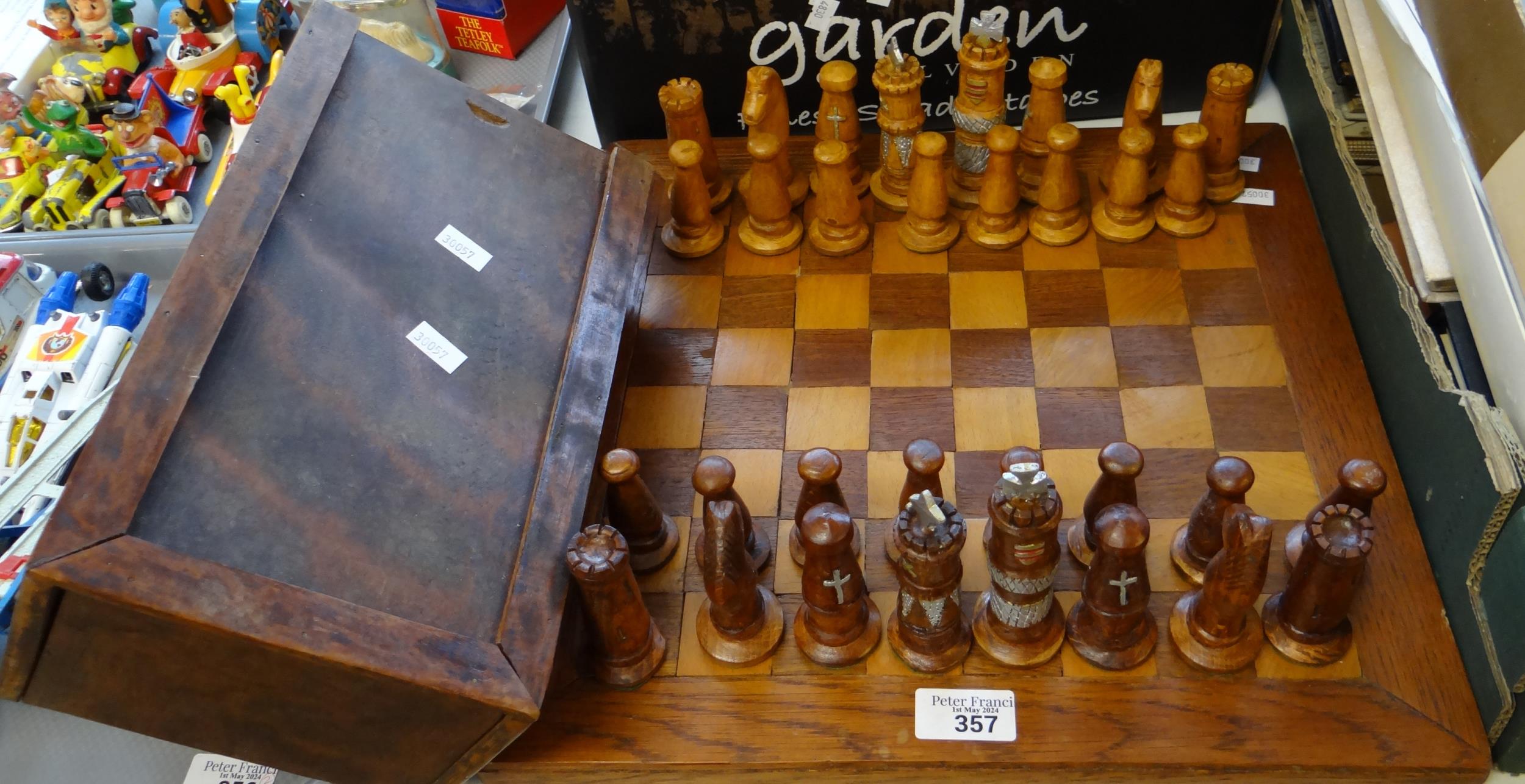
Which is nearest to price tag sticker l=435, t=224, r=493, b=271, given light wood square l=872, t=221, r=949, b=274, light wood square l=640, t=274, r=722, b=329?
light wood square l=640, t=274, r=722, b=329

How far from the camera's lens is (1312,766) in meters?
1.06

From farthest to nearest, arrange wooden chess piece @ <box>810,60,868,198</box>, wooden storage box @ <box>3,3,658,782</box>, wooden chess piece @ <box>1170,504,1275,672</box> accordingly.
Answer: wooden chess piece @ <box>810,60,868,198</box>
wooden chess piece @ <box>1170,504,1275,672</box>
wooden storage box @ <box>3,3,658,782</box>

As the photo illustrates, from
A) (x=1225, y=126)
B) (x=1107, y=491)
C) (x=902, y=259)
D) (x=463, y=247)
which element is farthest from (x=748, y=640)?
(x=1225, y=126)

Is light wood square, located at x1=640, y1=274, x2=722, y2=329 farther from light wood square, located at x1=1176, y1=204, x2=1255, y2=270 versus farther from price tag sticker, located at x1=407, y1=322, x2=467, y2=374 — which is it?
light wood square, located at x1=1176, y1=204, x2=1255, y2=270

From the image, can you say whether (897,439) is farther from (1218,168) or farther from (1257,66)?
(1257,66)

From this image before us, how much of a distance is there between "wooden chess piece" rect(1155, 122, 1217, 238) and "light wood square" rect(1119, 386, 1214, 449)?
0.96 ft

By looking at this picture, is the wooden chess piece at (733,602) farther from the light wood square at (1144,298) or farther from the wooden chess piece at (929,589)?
the light wood square at (1144,298)

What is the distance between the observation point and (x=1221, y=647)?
1.12 meters

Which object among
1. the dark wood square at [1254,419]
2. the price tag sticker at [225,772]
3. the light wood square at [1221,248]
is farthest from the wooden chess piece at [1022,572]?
the price tag sticker at [225,772]

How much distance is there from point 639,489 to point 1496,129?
2.95 feet

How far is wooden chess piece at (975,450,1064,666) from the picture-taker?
98cm

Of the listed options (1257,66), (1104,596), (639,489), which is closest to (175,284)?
(639,489)

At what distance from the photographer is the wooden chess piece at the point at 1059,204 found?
1.48m

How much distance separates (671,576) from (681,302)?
17.7 inches
